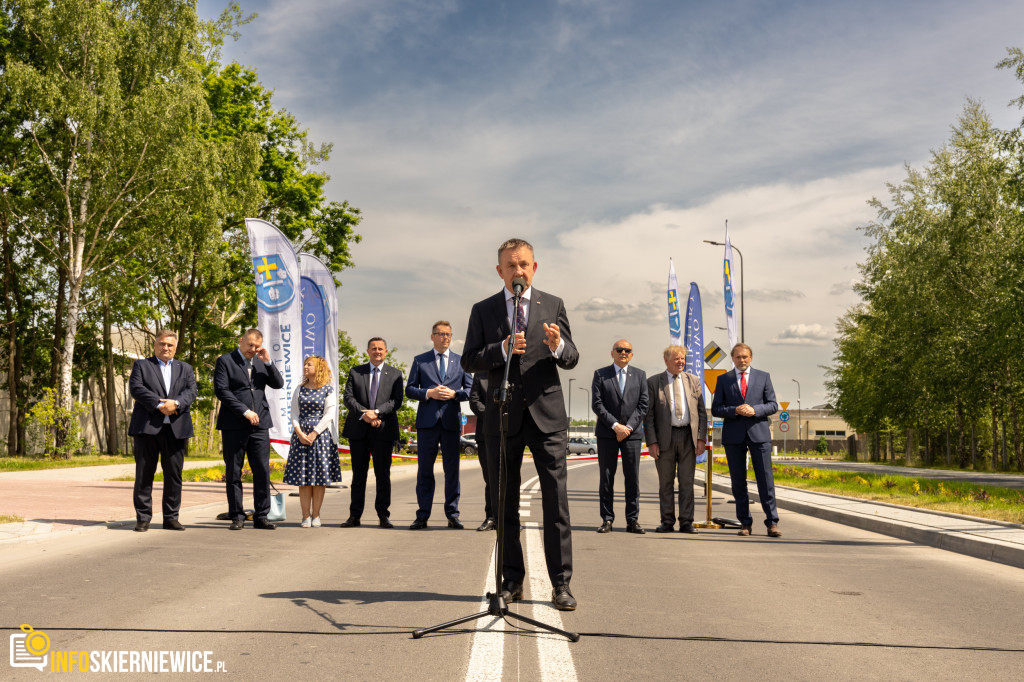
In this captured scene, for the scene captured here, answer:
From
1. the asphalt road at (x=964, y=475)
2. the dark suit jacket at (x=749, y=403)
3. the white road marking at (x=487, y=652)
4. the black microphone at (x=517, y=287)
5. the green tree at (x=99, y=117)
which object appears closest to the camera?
the white road marking at (x=487, y=652)

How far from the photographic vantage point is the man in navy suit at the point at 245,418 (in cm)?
966

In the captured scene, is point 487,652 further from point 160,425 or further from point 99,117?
point 99,117

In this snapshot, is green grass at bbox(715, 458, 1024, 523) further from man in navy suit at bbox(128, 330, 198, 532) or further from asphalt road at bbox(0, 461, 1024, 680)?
man in navy suit at bbox(128, 330, 198, 532)

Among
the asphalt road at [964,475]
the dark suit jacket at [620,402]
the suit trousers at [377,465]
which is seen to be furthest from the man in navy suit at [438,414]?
the asphalt road at [964,475]

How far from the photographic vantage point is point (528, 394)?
17.2 ft

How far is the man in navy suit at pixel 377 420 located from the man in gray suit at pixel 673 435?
301cm

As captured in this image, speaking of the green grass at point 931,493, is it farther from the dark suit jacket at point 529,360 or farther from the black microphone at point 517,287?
the black microphone at point 517,287

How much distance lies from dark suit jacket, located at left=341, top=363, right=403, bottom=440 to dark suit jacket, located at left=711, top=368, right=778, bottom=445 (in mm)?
3695

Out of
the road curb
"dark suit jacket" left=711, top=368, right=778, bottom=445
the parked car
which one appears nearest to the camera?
the road curb

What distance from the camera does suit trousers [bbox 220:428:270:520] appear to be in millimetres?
9742

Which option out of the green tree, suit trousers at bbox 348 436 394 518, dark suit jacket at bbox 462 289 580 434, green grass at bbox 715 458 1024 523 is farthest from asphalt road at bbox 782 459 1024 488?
the green tree

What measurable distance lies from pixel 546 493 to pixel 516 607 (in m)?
0.78

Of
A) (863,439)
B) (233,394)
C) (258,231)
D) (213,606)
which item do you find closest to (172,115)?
(258,231)

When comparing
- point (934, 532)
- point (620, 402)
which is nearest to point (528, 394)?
point (620, 402)
